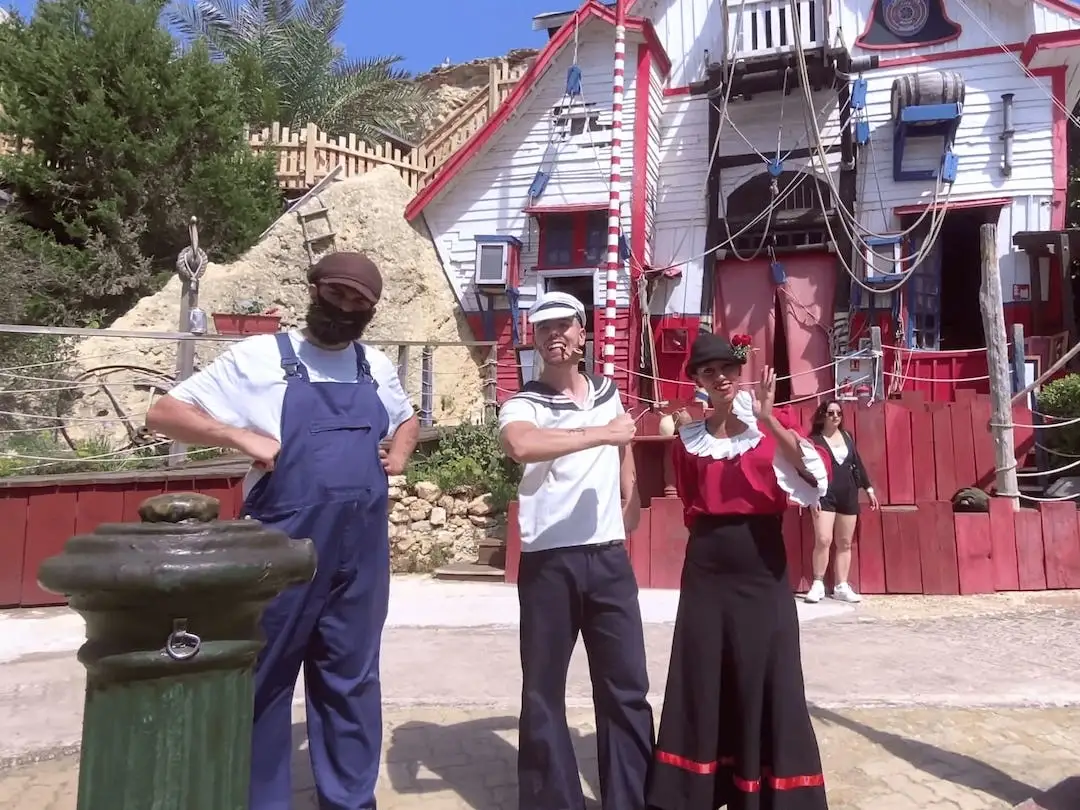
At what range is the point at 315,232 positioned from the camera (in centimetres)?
1237

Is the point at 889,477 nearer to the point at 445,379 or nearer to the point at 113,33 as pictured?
the point at 445,379

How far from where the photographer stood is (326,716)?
7.95 feet

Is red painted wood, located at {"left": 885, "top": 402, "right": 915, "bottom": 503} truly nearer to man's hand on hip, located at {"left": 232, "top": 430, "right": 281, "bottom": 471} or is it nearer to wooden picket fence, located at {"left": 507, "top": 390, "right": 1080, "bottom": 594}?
wooden picket fence, located at {"left": 507, "top": 390, "right": 1080, "bottom": 594}

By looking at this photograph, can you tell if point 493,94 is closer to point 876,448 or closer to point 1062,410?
point 876,448

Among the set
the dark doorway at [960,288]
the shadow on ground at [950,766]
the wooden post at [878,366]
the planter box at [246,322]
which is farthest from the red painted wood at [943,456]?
the planter box at [246,322]

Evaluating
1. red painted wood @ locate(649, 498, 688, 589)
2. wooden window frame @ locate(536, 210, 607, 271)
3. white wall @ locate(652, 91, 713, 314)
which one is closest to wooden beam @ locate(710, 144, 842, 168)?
white wall @ locate(652, 91, 713, 314)

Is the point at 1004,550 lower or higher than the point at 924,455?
lower

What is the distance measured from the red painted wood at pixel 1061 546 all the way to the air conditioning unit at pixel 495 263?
299 inches

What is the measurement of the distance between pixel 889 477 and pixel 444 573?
4.33m

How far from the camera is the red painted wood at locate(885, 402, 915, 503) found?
301 inches

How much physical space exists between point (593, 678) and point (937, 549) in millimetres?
4675

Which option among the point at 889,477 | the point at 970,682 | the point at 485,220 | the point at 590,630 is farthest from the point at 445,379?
the point at 590,630

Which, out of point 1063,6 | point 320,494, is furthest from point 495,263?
point 320,494

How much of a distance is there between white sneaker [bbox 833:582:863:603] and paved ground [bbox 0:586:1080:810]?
1.16ft
